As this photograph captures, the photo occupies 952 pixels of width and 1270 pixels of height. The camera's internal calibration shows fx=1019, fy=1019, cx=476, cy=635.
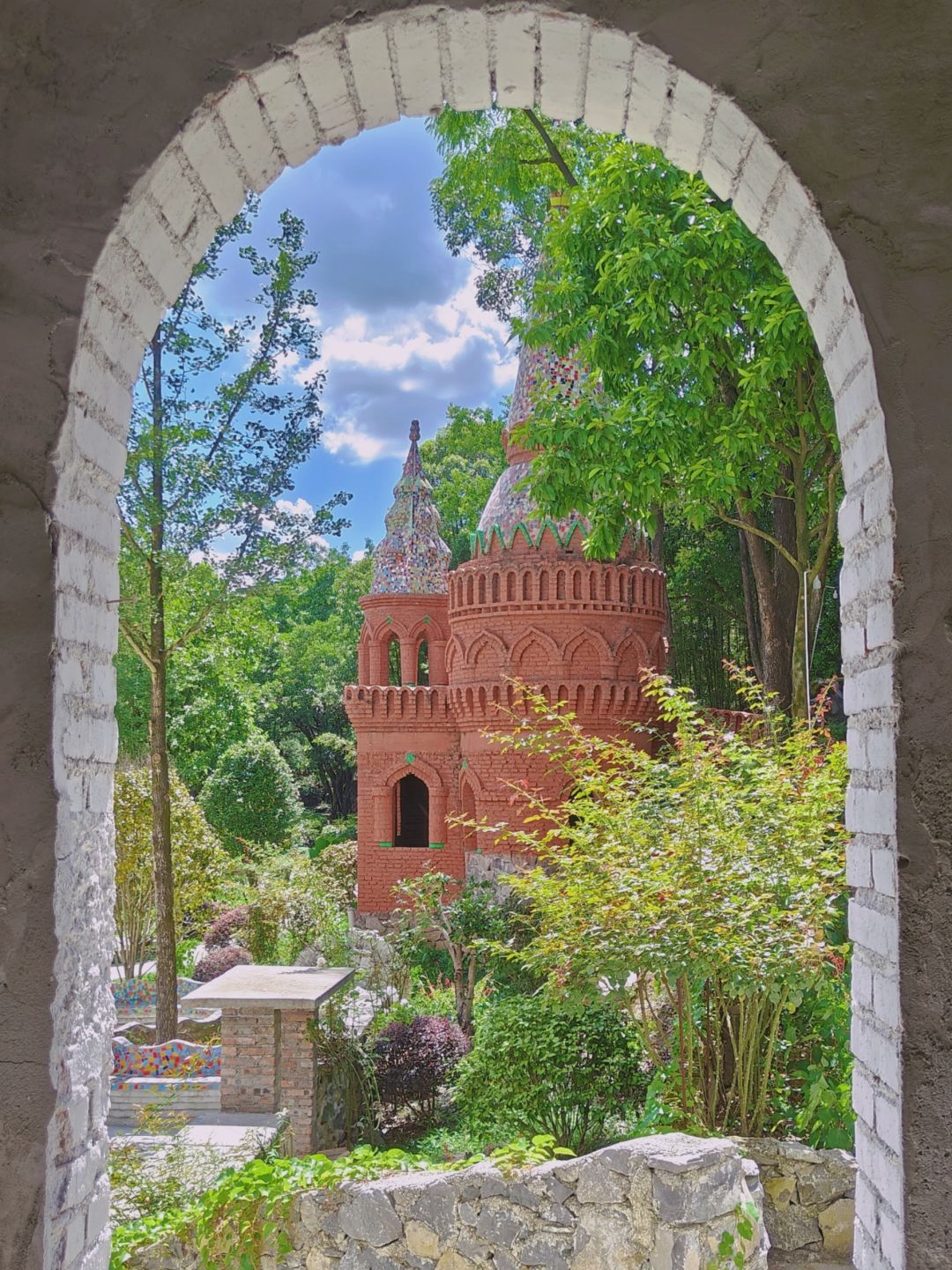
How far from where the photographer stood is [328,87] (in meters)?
2.45

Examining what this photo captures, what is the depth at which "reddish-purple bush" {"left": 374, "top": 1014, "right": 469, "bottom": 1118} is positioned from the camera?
8047mm

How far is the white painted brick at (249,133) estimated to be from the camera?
2324mm

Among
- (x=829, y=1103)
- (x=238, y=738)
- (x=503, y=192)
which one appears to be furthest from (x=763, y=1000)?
(x=238, y=738)

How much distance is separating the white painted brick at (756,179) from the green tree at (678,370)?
4.68 m

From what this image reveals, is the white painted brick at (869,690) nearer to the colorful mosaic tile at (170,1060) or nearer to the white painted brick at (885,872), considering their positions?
the white painted brick at (885,872)

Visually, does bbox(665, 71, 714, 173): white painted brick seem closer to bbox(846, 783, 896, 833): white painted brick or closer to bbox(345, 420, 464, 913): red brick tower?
bbox(846, 783, 896, 833): white painted brick

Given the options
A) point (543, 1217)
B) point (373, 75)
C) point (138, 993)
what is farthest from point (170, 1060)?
point (373, 75)

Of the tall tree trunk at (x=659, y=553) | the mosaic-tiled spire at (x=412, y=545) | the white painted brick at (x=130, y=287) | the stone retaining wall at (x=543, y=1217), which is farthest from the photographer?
the mosaic-tiled spire at (x=412, y=545)

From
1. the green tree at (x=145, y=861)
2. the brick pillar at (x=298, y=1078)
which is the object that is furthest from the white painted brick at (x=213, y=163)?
the green tree at (x=145, y=861)

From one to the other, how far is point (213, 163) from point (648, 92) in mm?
1055

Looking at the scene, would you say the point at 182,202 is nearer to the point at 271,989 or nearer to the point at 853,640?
the point at 853,640

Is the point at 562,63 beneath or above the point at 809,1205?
above

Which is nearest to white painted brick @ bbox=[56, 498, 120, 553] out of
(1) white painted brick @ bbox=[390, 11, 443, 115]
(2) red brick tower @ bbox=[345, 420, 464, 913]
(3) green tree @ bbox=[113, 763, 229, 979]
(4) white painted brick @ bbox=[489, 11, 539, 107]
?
(1) white painted brick @ bbox=[390, 11, 443, 115]

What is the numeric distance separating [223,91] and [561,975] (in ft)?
15.2
